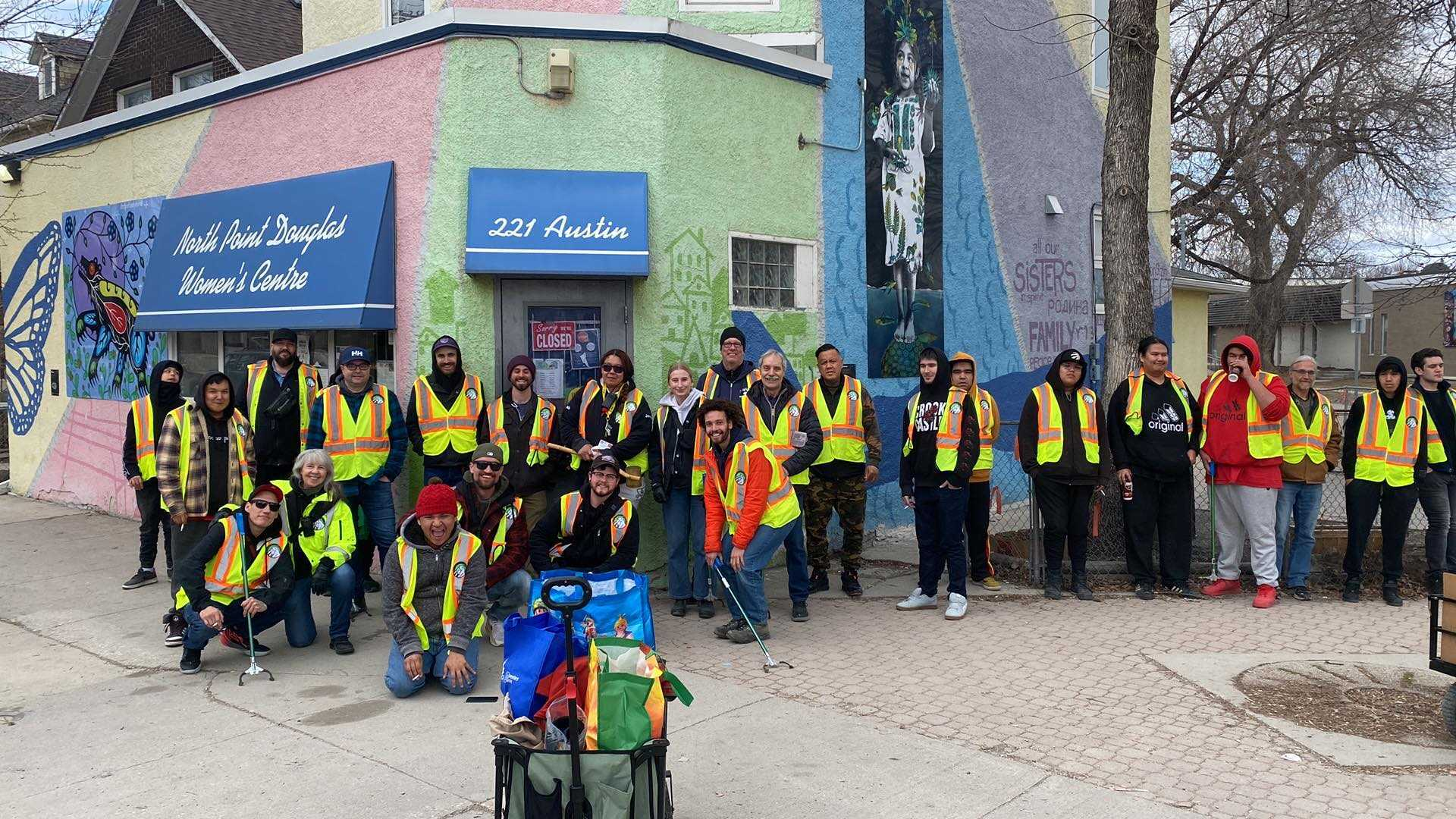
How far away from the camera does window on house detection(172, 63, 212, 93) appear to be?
1875 cm

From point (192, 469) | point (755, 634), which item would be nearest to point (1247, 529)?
point (755, 634)

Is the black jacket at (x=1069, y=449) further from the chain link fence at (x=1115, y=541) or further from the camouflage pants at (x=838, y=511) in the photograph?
the camouflage pants at (x=838, y=511)

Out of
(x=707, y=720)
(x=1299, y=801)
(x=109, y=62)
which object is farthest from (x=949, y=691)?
(x=109, y=62)

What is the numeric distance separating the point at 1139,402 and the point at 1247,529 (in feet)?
4.04

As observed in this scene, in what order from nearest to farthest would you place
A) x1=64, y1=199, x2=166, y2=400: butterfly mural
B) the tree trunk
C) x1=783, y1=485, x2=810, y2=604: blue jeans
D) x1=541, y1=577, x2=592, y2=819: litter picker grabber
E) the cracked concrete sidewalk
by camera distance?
x1=541, y1=577, x2=592, y2=819: litter picker grabber < the cracked concrete sidewalk < x1=783, y1=485, x2=810, y2=604: blue jeans < the tree trunk < x1=64, y1=199, x2=166, y2=400: butterfly mural

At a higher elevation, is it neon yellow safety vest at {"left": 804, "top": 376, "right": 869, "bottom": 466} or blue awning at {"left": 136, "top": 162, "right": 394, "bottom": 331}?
blue awning at {"left": 136, "top": 162, "right": 394, "bottom": 331}

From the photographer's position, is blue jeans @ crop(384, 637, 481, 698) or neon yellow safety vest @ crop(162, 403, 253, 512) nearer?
blue jeans @ crop(384, 637, 481, 698)

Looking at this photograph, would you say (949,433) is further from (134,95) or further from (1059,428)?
(134,95)

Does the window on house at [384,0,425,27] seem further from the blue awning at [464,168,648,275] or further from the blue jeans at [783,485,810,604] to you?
the blue jeans at [783,485,810,604]

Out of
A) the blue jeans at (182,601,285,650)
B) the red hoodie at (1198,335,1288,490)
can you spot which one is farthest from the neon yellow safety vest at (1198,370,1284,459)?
the blue jeans at (182,601,285,650)

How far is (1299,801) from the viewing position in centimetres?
460

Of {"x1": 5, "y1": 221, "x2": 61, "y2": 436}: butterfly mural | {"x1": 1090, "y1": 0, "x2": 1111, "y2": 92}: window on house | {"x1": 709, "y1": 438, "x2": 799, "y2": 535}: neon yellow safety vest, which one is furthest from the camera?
{"x1": 1090, "y1": 0, "x2": 1111, "y2": 92}: window on house

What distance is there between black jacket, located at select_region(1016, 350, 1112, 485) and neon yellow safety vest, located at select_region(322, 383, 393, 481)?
4.64m

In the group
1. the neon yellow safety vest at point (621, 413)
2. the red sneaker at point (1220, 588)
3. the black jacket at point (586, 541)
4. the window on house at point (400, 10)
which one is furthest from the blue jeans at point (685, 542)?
the window on house at point (400, 10)
